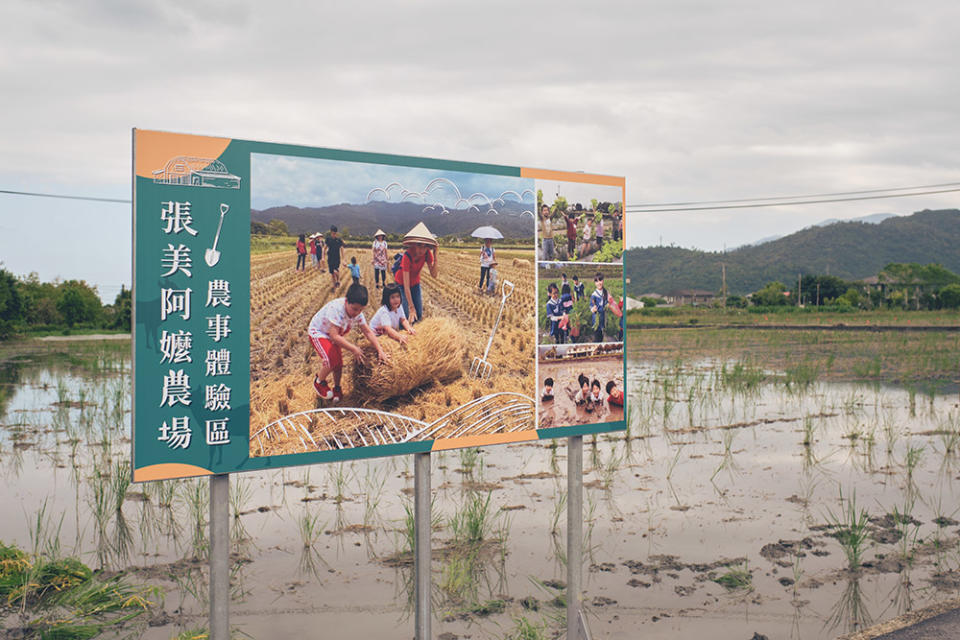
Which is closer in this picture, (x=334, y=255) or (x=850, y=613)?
(x=334, y=255)

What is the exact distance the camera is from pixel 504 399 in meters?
3.85

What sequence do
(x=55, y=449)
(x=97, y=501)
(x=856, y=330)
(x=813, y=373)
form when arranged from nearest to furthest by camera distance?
(x=97, y=501) < (x=55, y=449) < (x=813, y=373) < (x=856, y=330)

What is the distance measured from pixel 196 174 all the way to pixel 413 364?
50.3 inches

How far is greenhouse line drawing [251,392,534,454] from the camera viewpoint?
126 inches

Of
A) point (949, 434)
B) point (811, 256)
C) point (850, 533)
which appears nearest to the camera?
point (850, 533)

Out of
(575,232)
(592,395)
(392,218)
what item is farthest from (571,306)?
(392,218)

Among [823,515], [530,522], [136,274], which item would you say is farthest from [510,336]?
[823,515]

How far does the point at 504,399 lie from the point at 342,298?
1054 millimetres

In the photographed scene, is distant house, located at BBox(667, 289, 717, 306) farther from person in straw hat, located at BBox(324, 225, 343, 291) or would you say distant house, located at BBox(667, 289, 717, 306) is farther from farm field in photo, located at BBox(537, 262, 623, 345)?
person in straw hat, located at BBox(324, 225, 343, 291)

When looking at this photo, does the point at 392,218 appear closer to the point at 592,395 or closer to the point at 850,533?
the point at 592,395

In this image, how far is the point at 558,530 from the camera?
598 centimetres

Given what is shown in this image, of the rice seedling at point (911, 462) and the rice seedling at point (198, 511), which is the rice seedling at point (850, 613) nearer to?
the rice seedling at point (911, 462)

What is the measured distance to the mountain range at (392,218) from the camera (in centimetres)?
322

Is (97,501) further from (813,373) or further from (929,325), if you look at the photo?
(929,325)
